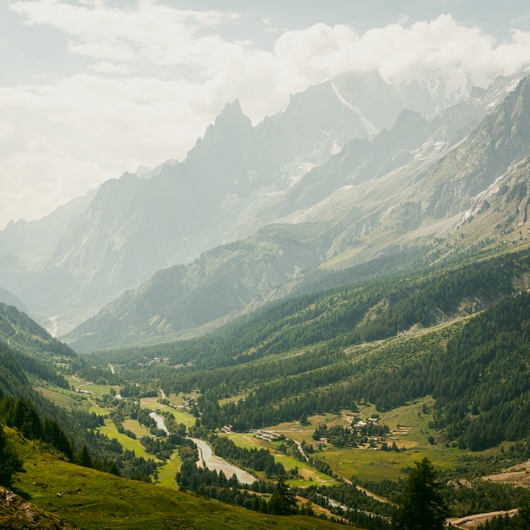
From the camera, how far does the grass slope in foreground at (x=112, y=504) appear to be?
80.8 metres

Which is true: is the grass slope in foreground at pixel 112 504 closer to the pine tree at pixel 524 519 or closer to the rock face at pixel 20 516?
the rock face at pixel 20 516

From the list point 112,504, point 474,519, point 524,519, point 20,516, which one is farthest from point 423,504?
point 20,516

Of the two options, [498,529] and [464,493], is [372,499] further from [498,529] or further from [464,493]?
[498,529]

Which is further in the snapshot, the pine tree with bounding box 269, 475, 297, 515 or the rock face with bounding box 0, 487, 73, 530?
the pine tree with bounding box 269, 475, 297, 515

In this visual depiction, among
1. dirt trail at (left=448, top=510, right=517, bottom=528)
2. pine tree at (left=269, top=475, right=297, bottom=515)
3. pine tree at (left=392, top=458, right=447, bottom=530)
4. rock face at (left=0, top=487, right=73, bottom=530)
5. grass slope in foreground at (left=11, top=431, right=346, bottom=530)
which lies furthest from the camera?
dirt trail at (left=448, top=510, right=517, bottom=528)

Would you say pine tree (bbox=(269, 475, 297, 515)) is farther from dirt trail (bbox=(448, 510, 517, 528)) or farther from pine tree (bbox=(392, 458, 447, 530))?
dirt trail (bbox=(448, 510, 517, 528))

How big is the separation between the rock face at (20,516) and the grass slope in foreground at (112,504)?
14440 millimetres

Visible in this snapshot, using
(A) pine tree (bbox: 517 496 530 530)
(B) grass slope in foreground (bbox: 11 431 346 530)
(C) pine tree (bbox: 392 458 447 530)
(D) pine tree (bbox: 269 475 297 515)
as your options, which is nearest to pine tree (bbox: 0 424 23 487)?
(B) grass slope in foreground (bbox: 11 431 346 530)

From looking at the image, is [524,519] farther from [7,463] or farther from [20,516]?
[7,463]

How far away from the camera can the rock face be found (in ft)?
175

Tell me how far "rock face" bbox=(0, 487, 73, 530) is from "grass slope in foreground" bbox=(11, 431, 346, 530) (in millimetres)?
14440

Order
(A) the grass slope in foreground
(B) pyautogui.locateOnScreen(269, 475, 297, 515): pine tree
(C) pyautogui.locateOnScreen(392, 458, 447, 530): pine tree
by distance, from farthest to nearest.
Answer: (B) pyautogui.locateOnScreen(269, 475, 297, 515): pine tree, (C) pyautogui.locateOnScreen(392, 458, 447, 530): pine tree, (A) the grass slope in foreground

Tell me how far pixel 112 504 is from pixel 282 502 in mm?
47169

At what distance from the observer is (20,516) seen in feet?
181
